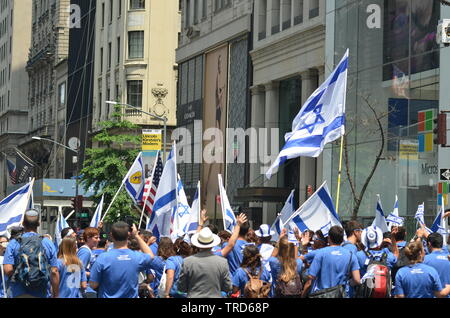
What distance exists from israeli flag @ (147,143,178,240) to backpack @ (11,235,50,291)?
508 centimetres

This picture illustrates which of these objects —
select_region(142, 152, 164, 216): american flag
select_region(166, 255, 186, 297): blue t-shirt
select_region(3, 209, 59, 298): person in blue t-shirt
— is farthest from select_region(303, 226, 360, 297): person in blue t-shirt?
select_region(142, 152, 164, 216): american flag

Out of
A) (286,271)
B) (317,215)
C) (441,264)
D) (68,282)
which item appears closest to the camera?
(68,282)

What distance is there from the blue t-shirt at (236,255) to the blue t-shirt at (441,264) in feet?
7.81

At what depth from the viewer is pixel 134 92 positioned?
70750 millimetres

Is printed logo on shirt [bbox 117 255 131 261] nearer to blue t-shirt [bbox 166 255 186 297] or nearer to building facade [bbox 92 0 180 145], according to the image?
blue t-shirt [bbox 166 255 186 297]

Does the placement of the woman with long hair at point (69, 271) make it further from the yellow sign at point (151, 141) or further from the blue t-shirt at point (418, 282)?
the yellow sign at point (151, 141)

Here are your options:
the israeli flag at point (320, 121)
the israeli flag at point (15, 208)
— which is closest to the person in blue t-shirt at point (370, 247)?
the israeli flag at point (320, 121)

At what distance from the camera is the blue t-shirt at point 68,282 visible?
464 inches

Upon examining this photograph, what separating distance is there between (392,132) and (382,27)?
13.5ft

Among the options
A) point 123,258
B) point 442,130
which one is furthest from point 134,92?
point 123,258

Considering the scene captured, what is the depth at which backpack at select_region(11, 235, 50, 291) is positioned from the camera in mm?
11211

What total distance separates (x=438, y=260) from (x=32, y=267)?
15.1ft

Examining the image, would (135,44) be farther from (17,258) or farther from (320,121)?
(17,258)

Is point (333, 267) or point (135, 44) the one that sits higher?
point (135, 44)
